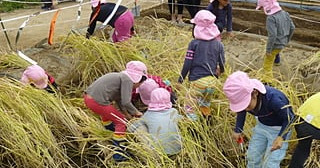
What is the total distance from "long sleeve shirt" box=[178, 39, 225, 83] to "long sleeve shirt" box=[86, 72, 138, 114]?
2.00 ft

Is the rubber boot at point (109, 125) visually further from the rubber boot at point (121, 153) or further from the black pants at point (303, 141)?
the black pants at point (303, 141)

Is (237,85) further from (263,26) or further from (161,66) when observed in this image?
(263,26)

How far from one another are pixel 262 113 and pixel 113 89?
1276 millimetres

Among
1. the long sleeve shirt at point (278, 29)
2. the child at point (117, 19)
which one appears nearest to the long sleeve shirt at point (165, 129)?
the long sleeve shirt at point (278, 29)

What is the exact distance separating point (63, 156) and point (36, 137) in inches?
10.7

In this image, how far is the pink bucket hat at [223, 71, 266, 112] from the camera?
310 cm

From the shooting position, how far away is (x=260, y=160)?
3510mm

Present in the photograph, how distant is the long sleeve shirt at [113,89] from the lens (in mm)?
3957

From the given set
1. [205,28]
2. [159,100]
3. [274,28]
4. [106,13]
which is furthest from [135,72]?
[106,13]

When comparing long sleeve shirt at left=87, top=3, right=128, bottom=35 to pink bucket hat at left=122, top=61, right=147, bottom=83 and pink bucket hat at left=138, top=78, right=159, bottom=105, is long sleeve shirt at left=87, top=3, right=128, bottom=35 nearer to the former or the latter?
pink bucket hat at left=138, top=78, right=159, bottom=105

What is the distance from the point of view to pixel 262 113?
10.7 feet

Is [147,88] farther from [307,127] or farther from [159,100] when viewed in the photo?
[307,127]

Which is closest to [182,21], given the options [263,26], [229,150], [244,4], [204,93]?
[263,26]

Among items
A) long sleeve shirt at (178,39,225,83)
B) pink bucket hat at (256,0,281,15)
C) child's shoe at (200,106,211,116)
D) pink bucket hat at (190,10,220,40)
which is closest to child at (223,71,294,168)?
child's shoe at (200,106,211,116)
